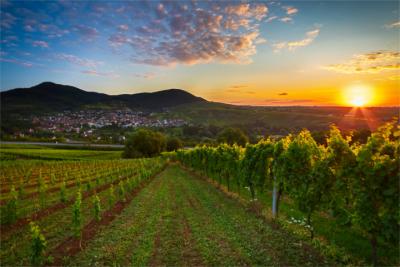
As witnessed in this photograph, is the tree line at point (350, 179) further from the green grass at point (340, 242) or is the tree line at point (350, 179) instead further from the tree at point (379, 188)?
the green grass at point (340, 242)

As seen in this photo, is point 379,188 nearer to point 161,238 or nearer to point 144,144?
point 161,238

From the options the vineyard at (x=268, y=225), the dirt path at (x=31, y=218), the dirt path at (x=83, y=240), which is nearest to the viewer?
the vineyard at (x=268, y=225)

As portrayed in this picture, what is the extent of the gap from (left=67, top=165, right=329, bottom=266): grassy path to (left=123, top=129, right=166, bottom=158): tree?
257 feet

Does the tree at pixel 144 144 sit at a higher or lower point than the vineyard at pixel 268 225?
lower

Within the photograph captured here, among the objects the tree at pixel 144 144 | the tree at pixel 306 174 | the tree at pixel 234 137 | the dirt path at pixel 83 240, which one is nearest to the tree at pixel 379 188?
the tree at pixel 306 174

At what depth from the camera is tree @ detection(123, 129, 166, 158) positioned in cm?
9453

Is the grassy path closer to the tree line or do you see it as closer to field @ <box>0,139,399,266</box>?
field @ <box>0,139,399,266</box>

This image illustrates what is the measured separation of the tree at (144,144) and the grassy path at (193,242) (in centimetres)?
7836

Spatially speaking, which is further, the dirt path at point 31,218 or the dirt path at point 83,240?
the dirt path at point 31,218

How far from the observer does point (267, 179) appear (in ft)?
60.3

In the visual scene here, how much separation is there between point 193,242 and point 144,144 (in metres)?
89.8

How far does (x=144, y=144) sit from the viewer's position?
325ft

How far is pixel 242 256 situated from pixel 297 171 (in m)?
5.06

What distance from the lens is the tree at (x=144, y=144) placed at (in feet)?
310
